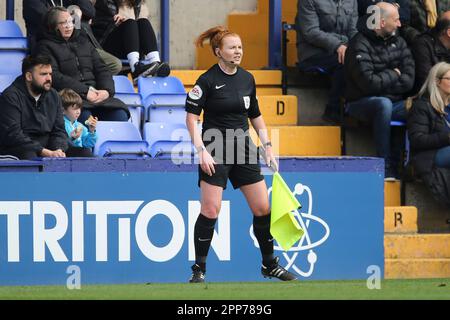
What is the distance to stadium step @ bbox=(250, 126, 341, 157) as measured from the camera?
41.8 feet

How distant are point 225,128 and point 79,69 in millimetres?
3133

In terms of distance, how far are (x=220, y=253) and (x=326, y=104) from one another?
3.01 metres

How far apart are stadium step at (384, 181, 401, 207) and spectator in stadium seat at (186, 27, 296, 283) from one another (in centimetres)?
316

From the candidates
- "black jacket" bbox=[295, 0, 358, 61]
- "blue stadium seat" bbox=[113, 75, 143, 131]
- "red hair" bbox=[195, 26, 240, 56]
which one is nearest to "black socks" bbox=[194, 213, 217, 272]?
"red hair" bbox=[195, 26, 240, 56]

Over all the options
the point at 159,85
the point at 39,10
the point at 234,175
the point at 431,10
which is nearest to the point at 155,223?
the point at 234,175

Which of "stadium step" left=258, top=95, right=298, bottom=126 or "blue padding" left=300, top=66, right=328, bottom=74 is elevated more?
"blue padding" left=300, top=66, right=328, bottom=74

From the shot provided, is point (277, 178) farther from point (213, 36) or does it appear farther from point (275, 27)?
point (275, 27)

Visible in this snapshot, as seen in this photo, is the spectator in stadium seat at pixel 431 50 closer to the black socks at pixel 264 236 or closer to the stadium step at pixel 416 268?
the stadium step at pixel 416 268

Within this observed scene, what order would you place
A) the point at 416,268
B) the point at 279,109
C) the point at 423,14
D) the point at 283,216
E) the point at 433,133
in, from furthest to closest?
the point at 423,14 < the point at 279,109 < the point at 433,133 < the point at 416,268 < the point at 283,216

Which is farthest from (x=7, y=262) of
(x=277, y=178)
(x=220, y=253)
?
(x=277, y=178)

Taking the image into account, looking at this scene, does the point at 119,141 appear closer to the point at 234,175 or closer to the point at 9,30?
the point at 9,30

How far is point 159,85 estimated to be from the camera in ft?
41.8

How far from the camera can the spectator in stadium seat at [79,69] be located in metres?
11.8

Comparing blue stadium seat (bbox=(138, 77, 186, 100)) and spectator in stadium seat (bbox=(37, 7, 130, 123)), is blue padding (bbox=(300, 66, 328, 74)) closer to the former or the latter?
blue stadium seat (bbox=(138, 77, 186, 100))
